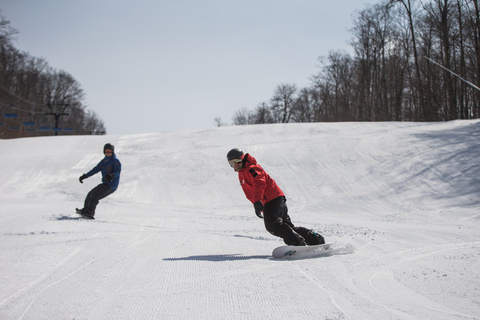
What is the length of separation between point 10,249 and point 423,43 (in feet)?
115

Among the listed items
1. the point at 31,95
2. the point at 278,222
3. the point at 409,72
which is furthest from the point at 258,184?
the point at 31,95

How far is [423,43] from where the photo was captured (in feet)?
102

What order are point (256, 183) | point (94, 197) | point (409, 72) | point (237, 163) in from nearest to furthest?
point (256, 183) → point (237, 163) → point (94, 197) → point (409, 72)

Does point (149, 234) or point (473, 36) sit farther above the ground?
point (473, 36)

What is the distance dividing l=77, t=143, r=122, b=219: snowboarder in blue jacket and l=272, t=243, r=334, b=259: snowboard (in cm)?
476

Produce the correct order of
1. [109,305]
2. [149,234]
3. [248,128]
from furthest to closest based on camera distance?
[248,128]
[149,234]
[109,305]

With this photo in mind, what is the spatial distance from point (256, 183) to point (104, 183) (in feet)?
15.2

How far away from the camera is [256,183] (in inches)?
170

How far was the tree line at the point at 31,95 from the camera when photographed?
43.8 metres

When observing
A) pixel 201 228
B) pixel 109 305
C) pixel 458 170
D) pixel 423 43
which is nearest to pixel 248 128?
pixel 458 170

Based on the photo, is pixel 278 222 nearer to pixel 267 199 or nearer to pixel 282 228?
pixel 282 228

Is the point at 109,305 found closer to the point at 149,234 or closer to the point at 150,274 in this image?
the point at 150,274

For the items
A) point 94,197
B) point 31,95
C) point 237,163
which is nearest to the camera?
point 237,163

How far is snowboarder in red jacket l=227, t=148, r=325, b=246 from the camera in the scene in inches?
170
